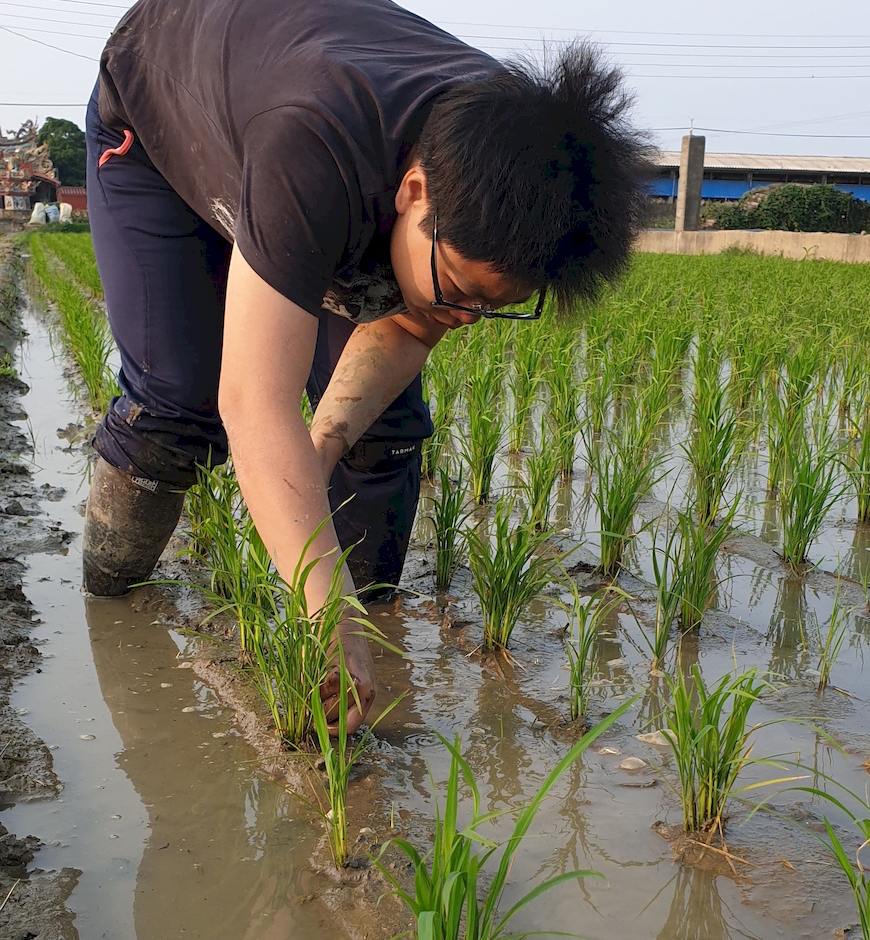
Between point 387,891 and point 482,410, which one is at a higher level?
point 482,410

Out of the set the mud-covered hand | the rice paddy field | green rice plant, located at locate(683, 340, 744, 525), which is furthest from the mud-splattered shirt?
green rice plant, located at locate(683, 340, 744, 525)

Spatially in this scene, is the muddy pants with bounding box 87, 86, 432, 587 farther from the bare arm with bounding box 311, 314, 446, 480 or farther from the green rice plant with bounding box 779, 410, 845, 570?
the green rice plant with bounding box 779, 410, 845, 570

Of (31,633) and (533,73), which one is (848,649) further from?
(31,633)

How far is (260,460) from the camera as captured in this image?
1514 millimetres

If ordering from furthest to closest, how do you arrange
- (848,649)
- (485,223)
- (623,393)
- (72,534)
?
1. (623,393)
2. (72,534)
3. (848,649)
4. (485,223)

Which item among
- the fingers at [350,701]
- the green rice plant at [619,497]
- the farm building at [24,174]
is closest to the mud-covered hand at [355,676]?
the fingers at [350,701]

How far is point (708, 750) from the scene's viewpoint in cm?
154

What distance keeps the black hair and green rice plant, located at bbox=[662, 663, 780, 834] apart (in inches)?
25.1

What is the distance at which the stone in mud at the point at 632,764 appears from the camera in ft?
5.95

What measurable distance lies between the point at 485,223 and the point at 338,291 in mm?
463

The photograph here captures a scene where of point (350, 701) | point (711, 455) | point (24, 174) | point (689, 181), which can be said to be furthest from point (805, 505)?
point (24, 174)

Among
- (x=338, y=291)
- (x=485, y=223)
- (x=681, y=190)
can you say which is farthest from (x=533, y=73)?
(x=681, y=190)

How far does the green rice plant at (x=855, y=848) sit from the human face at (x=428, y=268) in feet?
2.66

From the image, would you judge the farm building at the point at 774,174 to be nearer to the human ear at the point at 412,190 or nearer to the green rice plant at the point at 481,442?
the green rice plant at the point at 481,442
